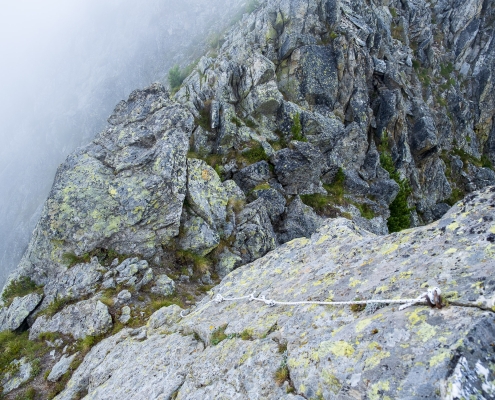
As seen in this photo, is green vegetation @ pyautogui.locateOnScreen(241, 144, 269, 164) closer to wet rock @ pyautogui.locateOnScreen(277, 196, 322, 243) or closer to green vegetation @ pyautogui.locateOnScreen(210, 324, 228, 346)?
wet rock @ pyautogui.locateOnScreen(277, 196, 322, 243)

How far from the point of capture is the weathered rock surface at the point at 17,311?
Answer: 13.6 m

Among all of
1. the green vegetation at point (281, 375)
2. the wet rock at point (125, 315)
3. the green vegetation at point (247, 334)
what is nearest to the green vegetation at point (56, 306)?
the wet rock at point (125, 315)

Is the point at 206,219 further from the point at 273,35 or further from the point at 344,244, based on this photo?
the point at 273,35

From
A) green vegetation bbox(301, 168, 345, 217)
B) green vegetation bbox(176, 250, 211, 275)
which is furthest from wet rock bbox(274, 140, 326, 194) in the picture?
green vegetation bbox(176, 250, 211, 275)

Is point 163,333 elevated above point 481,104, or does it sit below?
above

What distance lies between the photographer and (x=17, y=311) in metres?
13.9

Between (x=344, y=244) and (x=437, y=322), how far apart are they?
4.11 meters

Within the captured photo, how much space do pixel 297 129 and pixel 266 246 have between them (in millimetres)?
13939

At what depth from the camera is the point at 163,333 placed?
912cm

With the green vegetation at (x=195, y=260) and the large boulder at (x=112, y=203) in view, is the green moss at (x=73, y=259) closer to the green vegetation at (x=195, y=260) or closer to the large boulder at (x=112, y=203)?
the large boulder at (x=112, y=203)

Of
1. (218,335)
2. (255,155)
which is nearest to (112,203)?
(218,335)

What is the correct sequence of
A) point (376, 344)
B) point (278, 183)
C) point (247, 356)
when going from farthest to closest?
point (278, 183) < point (247, 356) < point (376, 344)

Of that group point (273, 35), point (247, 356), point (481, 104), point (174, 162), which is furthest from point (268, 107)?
point (481, 104)

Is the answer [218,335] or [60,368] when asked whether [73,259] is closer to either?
[60,368]
